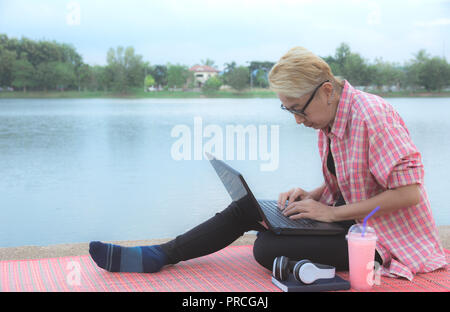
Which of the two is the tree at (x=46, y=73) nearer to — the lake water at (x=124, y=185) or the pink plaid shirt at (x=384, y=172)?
the lake water at (x=124, y=185)

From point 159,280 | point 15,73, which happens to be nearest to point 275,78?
point 159,280

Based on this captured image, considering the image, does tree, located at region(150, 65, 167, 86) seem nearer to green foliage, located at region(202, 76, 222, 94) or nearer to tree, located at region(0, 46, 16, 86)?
green foliage, located at region(202, 76, 222, 94)

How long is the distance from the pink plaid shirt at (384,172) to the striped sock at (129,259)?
572mm

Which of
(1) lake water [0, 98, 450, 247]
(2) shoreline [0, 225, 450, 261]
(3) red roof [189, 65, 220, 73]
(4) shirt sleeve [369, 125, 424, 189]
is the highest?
(3) red roof [189, 65, 220, 73]

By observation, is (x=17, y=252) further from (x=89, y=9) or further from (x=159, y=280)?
(x=89, y=9)

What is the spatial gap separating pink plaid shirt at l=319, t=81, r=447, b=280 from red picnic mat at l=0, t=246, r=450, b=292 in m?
0.06

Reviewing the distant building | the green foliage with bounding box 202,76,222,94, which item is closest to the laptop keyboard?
the green foliage with bounding box 202,76,222,94

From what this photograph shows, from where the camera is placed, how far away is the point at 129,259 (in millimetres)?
1461

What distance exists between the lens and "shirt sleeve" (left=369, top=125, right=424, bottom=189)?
48.3 inches

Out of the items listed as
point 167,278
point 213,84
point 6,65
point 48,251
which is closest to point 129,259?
point 167,278

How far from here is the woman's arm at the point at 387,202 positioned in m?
1.25

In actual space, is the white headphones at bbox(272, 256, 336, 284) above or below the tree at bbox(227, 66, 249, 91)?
below

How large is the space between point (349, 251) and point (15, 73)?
18281 mm

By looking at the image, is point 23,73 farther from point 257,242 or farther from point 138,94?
point 257,242
